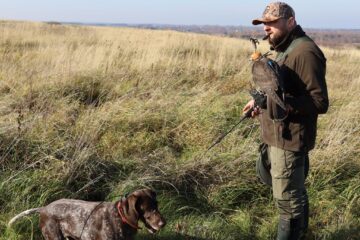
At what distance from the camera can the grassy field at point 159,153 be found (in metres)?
4.36

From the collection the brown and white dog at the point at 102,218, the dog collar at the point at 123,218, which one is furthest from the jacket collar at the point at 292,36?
the dog collar at the point at 123,218

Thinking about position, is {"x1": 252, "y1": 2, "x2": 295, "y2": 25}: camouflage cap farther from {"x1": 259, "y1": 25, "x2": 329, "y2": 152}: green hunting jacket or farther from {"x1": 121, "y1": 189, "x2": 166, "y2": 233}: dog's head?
{"x1": 121, "y1": 189, "x2": 166, "y2": 233}: dog's head

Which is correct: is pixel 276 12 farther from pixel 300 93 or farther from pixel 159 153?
pixel 159 153

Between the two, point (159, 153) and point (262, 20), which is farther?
point (159, 153)

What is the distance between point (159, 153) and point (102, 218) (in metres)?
2.01

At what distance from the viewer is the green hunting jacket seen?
10.2 feet

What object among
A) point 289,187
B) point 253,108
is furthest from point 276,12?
point 289,187

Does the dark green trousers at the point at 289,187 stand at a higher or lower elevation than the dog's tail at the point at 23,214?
higher

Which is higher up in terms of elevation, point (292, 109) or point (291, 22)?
point (291, 22)

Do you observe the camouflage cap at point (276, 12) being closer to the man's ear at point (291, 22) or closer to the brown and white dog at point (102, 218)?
the man's ear at point (291, 22)

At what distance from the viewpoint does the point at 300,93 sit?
324 cm

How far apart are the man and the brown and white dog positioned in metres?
1.03

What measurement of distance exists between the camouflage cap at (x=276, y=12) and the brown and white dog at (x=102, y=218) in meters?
1.59

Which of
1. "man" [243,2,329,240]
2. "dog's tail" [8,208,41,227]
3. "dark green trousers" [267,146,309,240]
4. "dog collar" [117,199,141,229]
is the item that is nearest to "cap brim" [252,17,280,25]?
"man" [243,2,329,240]
